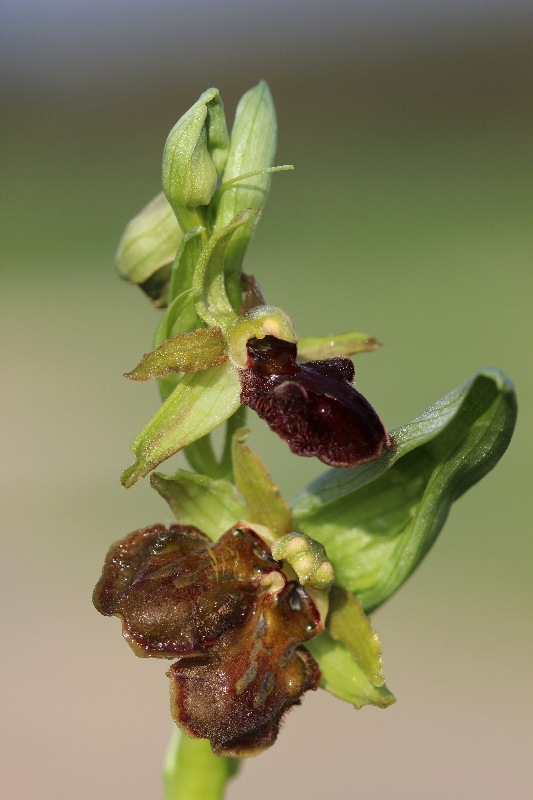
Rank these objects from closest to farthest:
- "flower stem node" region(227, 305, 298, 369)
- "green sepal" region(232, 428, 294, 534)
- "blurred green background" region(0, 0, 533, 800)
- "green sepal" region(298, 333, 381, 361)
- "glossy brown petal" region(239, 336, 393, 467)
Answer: "glossy brown petal" region(239, 336, 393, 467) < "flower stem node" region(227, 305, 298, 369) < "green sepal" region(232, 428, 294, 534) < "green sepal" region(298, 333, 381, 361) < "blurred green background" region(0, 0, 533, 800)

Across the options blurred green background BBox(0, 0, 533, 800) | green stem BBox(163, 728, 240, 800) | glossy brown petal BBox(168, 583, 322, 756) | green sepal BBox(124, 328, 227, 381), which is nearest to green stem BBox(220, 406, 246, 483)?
green sepal BBox(124, 328, 227, 381)

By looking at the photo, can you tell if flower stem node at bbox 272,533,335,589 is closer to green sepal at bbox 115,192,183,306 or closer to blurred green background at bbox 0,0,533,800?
green sepal at bbox 115,192,183,306

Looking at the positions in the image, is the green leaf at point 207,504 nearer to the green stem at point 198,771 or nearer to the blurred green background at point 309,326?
the green stem at point 198,771

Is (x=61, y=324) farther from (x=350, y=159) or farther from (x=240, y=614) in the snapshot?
(x=240, y=614)

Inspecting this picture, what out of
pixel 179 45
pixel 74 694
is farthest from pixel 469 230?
pixel 74 694

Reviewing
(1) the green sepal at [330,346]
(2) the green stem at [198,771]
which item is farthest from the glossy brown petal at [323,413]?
(2) the green stem at [198,771]

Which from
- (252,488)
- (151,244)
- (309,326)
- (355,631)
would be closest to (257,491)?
(252,488)

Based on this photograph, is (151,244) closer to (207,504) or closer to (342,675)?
(207,504)
